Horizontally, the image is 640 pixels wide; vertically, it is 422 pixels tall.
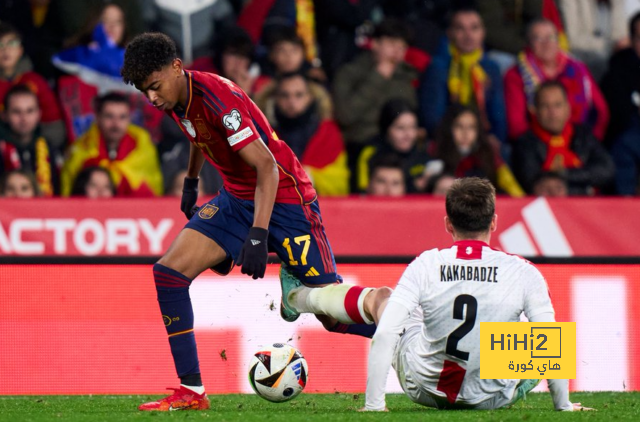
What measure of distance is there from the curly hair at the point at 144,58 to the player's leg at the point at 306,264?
921 millimetres

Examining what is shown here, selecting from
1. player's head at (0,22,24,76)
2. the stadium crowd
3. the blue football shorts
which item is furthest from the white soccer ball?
player's head at (0,22,24,76)

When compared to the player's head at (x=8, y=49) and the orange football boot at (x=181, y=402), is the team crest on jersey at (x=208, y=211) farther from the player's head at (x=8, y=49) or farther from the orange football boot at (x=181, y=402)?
the player's head at (x=8, y=49)

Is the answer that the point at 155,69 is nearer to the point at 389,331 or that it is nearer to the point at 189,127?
the point at 189,127

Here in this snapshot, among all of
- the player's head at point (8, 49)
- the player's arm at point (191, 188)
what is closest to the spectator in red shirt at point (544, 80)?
the player's head at point (8, 49)

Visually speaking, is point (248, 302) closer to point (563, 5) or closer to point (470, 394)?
point (470, 394)

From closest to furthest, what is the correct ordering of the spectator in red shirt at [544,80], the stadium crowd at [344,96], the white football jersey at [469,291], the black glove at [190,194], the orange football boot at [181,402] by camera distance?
the white football jersey at [469,291], the orange football boot at [181,402], the black glove at [190,194], the stadium crowd at [344,96], the spectator in red shirt at [544,80]

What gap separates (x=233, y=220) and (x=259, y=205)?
1.24 feet

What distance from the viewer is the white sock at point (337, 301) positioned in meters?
4.84

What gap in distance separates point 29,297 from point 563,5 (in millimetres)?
5834

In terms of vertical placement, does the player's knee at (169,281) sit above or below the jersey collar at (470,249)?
below

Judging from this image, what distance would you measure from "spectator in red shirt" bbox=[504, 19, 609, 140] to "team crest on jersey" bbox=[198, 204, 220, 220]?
469cm

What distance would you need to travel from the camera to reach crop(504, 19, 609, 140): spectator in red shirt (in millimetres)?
9234

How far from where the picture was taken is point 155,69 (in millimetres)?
4590

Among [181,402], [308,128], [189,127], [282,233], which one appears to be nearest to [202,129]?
[189,127]
